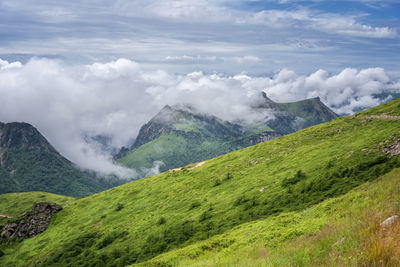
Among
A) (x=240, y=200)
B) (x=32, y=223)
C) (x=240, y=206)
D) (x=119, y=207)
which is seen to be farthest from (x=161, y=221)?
(x=32, y=223)

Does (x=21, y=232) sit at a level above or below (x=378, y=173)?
below

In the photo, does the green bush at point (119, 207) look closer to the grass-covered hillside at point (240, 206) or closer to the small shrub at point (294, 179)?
the grass-covered hillside at point (240, 206)

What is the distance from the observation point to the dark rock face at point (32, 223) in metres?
109

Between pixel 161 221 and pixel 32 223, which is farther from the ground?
pixel 161 221

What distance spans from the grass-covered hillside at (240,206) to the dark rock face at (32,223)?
4.91 m

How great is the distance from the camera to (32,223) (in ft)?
364

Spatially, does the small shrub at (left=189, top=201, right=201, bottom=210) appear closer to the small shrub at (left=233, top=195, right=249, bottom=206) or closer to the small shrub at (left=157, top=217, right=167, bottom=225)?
the small shrub at (left=157, top=217, right=167, bottom=225)

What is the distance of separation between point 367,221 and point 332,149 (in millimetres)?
57667

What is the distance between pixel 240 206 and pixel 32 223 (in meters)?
93.3

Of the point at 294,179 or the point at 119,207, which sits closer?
the point at 294,179

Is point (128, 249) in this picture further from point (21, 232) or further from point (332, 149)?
point (21, 232)

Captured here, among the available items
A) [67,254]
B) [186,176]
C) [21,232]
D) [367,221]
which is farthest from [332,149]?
[21,232]

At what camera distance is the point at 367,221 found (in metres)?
14.4

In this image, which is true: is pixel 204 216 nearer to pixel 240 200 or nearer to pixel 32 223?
pixel 240 200
